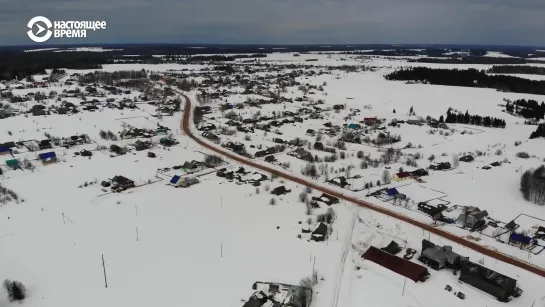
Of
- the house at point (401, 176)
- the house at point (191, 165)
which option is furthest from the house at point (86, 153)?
the house at point (401, 176)

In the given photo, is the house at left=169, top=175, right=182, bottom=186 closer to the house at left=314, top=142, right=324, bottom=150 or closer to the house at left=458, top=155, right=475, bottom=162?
the house at left=314, top=142, right=324, bottom=150

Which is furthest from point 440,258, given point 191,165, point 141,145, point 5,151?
point 5,151

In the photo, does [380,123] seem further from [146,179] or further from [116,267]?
[116,267]

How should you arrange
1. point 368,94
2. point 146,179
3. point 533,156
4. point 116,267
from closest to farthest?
point 116,267 → point 146,179 → point 533,156 → point 368,94

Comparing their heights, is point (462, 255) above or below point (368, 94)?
below

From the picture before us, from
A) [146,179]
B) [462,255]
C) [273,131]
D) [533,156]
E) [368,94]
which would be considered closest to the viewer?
[462,255]

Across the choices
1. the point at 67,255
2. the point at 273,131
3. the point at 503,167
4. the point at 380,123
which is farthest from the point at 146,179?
the point at 380,123

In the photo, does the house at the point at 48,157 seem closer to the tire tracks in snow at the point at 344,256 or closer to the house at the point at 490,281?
the tire tracks in snow at the point at 344,256
